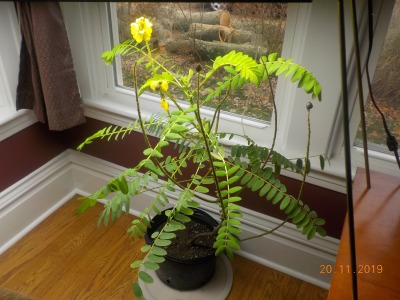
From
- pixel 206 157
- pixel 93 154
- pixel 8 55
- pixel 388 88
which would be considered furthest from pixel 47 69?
pixel 388 88

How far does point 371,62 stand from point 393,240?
63 centimetres

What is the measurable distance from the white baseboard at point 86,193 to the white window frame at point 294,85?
12.1 inches

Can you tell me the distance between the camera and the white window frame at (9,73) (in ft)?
4.69

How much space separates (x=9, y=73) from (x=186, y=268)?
1.12 meters

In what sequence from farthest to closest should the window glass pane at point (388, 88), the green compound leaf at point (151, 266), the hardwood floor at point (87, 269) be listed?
the hardwood floor at point (87, 269), the window glass pane at point (388, 88), the green compound leaf at point (151, 266)

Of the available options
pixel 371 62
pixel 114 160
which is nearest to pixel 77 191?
pixel 114 160

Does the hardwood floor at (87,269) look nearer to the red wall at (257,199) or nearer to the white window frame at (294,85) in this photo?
the red wall at (257,199)

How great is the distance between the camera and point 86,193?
6.65 feet

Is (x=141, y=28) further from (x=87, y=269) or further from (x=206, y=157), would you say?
(x=87, y=269)

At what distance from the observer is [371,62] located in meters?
1.15

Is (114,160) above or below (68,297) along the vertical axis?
above

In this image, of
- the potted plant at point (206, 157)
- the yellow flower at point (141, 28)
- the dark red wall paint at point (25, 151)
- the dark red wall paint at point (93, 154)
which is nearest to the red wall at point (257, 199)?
the dark red wall paint at point (93, 154)

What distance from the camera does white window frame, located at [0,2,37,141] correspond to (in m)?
1.43

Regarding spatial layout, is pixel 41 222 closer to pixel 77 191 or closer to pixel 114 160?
Result: pixel 77 191
